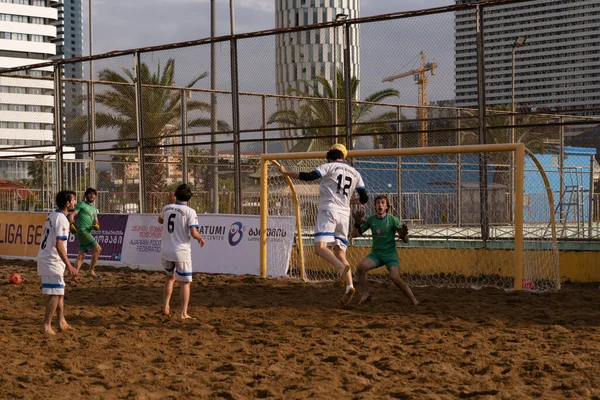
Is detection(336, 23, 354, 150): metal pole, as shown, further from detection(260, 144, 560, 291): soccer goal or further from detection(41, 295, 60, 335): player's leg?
detection(41, 295, 60, 335): player's leg

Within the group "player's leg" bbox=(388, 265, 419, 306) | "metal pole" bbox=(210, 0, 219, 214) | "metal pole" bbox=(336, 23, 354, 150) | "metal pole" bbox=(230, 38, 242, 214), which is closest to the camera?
"player's leg" bbox=(388, 265, 419, 306)

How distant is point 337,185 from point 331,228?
539 millimetres

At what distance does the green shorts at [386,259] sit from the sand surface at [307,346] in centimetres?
54

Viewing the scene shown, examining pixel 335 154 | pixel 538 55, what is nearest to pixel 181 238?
pixel 335 154

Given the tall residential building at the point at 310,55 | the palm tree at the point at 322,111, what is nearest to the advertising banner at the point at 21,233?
the palm tree at the point at 322,111

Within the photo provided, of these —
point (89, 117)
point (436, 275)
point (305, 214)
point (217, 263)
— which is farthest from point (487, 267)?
point (89, 117)

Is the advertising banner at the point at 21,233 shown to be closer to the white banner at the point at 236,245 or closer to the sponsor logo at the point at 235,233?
the white banner at the point at 236,245

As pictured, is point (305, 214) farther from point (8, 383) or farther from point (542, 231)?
point (8, 383)

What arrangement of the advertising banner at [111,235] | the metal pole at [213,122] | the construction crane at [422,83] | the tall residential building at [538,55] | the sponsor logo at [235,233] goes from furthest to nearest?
the advertising banner at [111,235]
the metal pole at [213,122]
the sponsor logo at [235,233]
the construction crane at [422,83]
the tall residential building at [538,55]

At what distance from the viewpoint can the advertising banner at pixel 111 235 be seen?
17.1m

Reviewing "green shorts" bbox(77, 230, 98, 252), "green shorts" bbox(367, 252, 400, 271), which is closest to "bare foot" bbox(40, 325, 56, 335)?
"green shorts" bbox(367, 252, 400, 271)

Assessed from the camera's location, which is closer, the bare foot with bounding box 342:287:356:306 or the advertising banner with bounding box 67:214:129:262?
the bare foot with bounding box 342:287:356:306

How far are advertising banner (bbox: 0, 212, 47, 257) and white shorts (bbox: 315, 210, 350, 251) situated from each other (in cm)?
966

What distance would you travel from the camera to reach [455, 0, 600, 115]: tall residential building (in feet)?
43.1
